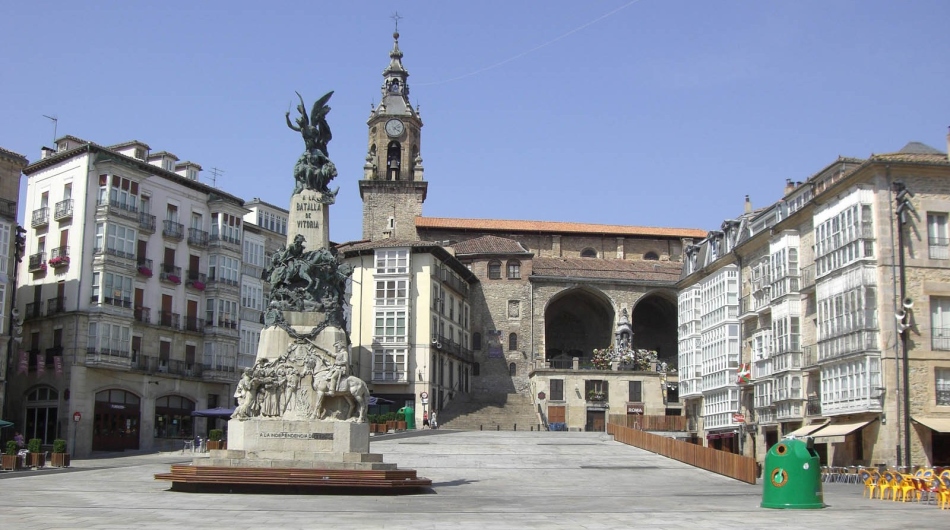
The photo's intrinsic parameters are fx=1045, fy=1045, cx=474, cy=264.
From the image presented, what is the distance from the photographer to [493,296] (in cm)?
7869

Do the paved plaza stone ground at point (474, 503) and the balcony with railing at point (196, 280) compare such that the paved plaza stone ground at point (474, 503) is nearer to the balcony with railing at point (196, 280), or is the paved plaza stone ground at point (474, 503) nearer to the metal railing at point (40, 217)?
the metal railing at point (40, 217)

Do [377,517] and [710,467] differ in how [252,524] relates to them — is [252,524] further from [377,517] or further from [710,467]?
[710,467]

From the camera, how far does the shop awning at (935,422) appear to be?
35.0 metres

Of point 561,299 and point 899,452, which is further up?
point 561,299

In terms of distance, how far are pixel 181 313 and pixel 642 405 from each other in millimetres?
31861

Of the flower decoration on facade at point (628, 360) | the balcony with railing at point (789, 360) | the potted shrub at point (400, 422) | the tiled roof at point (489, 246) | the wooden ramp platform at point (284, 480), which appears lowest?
the wooden ramp platform at point (284, 480)

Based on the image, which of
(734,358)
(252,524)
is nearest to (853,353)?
(734,358)

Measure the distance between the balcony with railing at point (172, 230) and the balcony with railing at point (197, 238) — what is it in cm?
66

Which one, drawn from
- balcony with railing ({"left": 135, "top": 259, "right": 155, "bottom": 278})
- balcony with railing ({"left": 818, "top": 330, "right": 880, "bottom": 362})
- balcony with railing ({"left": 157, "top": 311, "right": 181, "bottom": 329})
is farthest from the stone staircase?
balcony with railing ({"left": 818, "top": 330, "right": 880, "bottom": 362})

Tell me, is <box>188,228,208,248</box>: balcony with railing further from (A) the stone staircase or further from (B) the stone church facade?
(A) the stone staircase

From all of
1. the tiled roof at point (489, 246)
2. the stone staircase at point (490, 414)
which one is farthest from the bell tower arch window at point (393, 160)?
the stone staircase at point (490, 414)

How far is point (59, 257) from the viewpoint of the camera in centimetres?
5016

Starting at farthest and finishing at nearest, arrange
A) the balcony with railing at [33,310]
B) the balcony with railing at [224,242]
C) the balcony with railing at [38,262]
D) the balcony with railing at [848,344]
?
the balcony with railing at [224,242] → the balcony with railing at [38,262] → the balcony with railing at [33,310] → the balcony with railing at [848,344]

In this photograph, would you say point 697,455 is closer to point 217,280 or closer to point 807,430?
point 807,430
